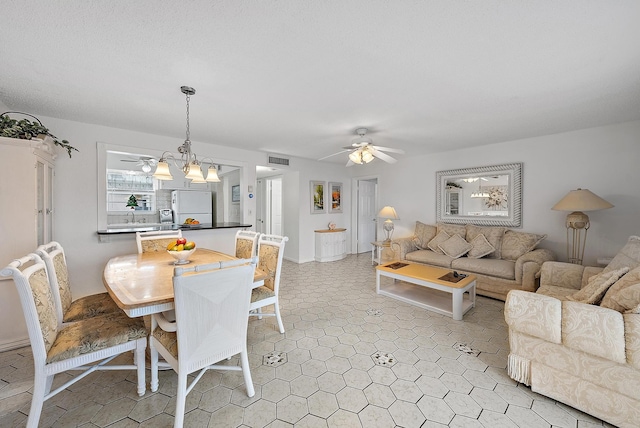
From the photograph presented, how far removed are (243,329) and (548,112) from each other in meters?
3.76

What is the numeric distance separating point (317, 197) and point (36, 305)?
4.95 m

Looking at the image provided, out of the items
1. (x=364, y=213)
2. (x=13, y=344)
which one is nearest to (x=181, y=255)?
(x=13, y=344)

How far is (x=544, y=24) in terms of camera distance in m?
1.51

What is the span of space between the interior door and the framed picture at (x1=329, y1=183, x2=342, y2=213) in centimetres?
53

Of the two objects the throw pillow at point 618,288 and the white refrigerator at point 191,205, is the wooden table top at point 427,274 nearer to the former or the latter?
the throw pillow at point 618,288

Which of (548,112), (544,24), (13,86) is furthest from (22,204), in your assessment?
(548,112)

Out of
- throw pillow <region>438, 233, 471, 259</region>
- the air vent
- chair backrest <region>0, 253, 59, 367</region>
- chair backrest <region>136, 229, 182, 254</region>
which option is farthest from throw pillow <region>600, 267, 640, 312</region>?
the air vent

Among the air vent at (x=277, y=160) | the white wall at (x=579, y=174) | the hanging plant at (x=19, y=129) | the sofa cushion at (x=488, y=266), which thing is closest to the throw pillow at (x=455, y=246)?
the sofa cushion at (x=488, y=266)

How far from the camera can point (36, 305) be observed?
4.47ft

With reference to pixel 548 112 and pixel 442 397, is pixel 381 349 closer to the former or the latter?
pixel 442 397

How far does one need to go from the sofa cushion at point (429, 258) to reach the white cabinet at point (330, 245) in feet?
6.13

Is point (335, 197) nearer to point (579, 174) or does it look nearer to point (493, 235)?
point (493, 235)

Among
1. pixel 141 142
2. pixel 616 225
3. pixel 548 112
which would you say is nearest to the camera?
pixel 548 112

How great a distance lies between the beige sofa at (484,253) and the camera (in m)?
3.34
